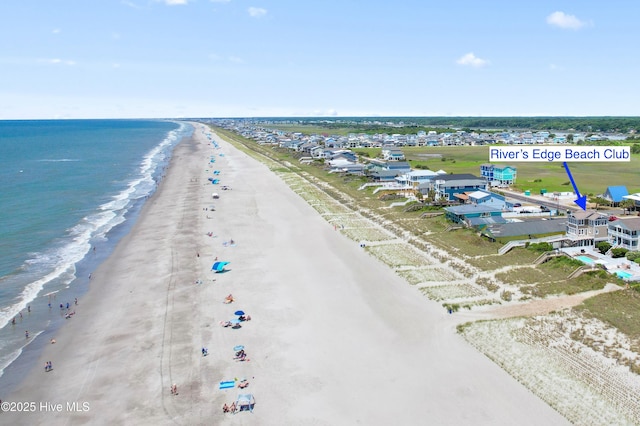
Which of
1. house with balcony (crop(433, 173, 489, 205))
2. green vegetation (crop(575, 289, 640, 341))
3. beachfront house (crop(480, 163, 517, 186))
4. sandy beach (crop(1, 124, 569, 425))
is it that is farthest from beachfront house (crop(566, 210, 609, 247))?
beachfront house (crop(480, 163, 517, 186))

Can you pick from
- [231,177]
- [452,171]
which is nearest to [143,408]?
[231,177]

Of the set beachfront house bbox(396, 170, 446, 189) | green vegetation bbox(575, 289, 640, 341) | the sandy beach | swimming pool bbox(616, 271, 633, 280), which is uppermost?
beachfront house bbox(396, 170, 446, 189)

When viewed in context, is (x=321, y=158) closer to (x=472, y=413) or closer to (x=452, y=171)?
(x=452, y=171)

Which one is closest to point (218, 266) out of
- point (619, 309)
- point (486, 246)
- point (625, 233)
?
point (486, 246)

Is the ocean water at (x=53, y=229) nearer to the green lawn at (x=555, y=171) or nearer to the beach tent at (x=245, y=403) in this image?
the beach tent at (x=245, y=403)

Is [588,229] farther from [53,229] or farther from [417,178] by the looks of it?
[53,229]

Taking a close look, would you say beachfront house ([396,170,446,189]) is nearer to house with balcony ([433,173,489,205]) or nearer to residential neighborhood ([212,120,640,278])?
residential neighborhood ([212,120,640,278])
